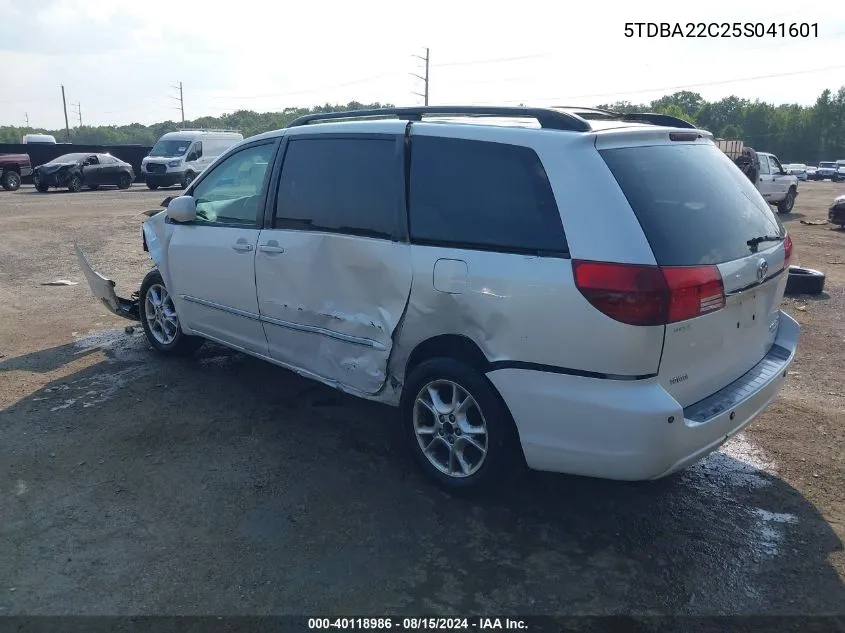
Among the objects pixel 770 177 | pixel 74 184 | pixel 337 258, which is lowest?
pixel 74 184

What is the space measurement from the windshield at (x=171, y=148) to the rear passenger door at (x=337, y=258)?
26.0m

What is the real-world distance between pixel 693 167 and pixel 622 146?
1.53 feet

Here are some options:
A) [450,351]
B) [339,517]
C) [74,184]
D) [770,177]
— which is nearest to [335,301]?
[450,351]

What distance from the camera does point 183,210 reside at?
526 centimetres

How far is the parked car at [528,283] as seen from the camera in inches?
120

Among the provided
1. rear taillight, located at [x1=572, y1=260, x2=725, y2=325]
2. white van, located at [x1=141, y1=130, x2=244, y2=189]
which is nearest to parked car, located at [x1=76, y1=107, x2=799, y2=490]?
rear taillight, located at [x1=572, y1=260, x2=725, y2=325]

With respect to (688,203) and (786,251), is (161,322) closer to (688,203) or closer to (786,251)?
(688,203)

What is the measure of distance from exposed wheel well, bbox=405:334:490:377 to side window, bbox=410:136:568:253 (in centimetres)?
50

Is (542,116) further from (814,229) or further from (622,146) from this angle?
(814,229)

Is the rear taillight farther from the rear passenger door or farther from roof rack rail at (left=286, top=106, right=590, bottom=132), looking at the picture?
the rear passenger door

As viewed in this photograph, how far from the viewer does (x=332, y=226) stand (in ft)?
13.9

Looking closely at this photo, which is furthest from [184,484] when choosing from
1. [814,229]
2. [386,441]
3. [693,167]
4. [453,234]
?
[814,229]

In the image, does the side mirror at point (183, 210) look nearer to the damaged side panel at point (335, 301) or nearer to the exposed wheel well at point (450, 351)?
the damaged side panel at point (335, 301)

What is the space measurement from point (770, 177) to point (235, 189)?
62.9ft
